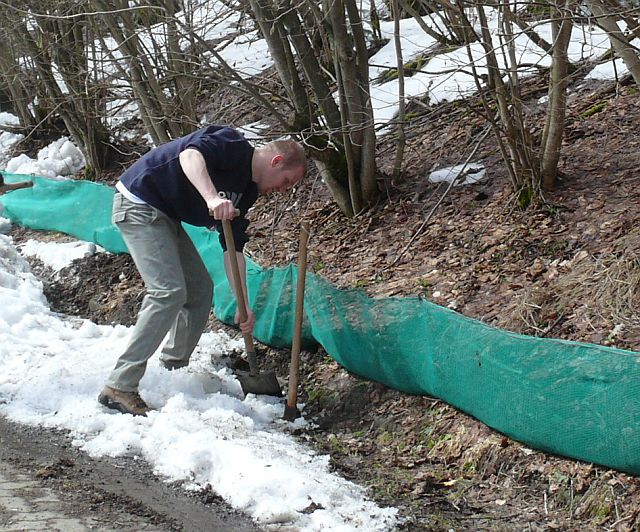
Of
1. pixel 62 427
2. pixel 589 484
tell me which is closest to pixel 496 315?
pixel 589 484

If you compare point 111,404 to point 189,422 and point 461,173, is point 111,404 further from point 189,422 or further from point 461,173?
point 461,173

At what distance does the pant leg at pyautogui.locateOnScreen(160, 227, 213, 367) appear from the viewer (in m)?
5.25

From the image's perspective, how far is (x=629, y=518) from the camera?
353 cm

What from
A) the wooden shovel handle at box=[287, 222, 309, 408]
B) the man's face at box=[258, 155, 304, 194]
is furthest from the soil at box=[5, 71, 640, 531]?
the man's face at box=[258, 155, 304, 194]

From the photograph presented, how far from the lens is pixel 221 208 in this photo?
14.4ft

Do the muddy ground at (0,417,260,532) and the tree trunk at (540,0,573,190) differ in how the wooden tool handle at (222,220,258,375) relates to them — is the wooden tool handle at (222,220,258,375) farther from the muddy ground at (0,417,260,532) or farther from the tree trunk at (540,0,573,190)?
the tree trunk at (540,0,573,190)

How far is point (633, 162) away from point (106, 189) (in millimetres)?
4904

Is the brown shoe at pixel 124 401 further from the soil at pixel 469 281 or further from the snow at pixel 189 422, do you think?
the soil at pixel 469 281

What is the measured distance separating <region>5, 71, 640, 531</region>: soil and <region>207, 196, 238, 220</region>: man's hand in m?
1.32

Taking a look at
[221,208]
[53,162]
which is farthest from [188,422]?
[53,162]

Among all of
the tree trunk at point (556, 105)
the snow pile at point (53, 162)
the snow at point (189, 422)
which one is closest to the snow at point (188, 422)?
the snow at point (189, 422)

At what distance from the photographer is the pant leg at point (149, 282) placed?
4828 mm

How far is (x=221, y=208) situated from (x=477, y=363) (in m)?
1.49

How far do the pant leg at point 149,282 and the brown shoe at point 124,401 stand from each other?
0.03 meters
